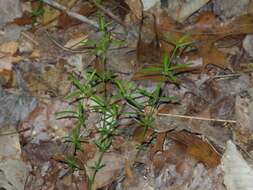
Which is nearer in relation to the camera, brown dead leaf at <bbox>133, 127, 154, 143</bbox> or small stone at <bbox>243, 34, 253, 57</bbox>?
brown dead leaf at <bbox>133, 127, 154, 143</bbox>

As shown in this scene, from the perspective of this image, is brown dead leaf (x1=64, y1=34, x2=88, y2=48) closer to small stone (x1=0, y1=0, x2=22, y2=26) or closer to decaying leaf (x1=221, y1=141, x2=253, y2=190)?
small stone (x1=0, y1=0, x2=22, y2=26)

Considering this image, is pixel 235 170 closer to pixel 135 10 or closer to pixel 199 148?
pixel 199 148

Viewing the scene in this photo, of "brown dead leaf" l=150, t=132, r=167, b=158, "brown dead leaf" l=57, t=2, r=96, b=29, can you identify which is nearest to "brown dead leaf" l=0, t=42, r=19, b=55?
"brown dead leaf" l=57, t=2, r=96, b=29

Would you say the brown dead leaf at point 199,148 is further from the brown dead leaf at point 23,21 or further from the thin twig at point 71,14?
the brown dead leaf at point 23,21

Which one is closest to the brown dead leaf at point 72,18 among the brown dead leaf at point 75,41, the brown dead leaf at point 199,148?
the brown dead leaf at point 75,41

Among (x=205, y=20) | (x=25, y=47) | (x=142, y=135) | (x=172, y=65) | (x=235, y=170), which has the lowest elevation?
(x=235, y=170)

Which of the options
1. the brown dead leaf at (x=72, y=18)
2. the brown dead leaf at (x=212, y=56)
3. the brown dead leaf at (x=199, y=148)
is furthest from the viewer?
the brown dead leaf at (x=72, y=18)

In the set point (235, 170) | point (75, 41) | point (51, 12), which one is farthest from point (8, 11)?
point (235, 170)

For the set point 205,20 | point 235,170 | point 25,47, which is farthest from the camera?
point 25,47

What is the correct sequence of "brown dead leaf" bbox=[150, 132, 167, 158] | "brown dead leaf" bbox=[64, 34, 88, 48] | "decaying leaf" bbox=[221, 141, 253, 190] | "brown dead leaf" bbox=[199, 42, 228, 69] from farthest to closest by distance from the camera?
"brown dead leaf" bbox=[64, 34, 88, 48] < "brown dead leaf" bbox=[199, 42, 228, 69] < "brown dead leaf" bbox=[150, 132, 167, 158] < "decaying leaf" bbox=[221, 141, 253, 190]
